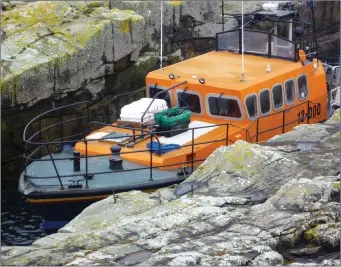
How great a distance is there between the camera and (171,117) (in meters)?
14.0

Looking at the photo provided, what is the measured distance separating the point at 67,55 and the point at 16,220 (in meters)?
4.27

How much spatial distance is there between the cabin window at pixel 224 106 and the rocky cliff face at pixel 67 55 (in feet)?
14.8

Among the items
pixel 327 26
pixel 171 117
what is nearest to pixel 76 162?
pixel 171 117

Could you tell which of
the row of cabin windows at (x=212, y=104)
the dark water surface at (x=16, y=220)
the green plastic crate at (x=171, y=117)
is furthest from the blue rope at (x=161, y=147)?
the dark water surface at (x=16, y=220)

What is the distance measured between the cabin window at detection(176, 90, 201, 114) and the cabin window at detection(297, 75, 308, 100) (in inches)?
88.4

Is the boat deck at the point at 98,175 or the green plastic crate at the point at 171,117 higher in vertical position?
the green plastic crate at the point at 171,117

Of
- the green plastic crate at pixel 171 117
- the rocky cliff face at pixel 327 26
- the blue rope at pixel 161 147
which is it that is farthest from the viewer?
the rocky cliff face at pixel 327 26

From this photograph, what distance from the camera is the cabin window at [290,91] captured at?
15.4 meters

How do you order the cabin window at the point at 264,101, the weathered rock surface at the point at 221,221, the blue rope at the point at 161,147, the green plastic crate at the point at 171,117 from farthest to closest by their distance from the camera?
the cabin window at the point at 264,101
the green plastic crate at the point at 171,117
the blue rope at the point at 161,147
the weathered rock surface at the point at 221,221

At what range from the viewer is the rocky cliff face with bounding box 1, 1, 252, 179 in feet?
55.7

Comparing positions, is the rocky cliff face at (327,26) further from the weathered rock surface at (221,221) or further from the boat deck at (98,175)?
the weathered rock surface at (221,221)

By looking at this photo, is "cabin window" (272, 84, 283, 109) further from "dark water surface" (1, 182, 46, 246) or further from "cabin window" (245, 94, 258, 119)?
"dark water surface" (1, 182, 46, 246)

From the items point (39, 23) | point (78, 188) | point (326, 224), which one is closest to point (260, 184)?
point (326, 224)

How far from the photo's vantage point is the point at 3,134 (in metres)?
16.8
